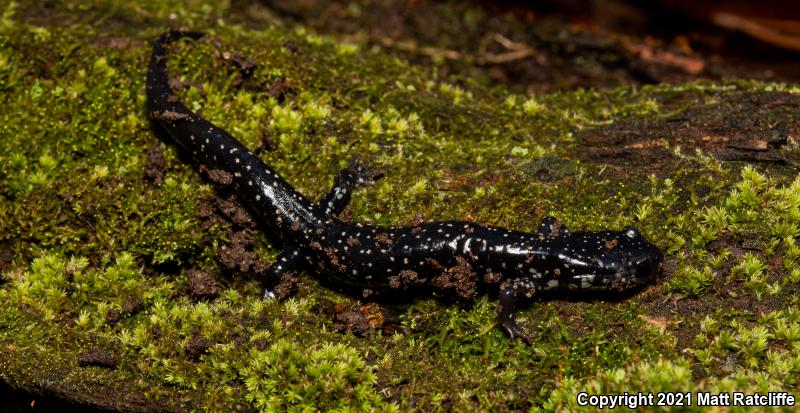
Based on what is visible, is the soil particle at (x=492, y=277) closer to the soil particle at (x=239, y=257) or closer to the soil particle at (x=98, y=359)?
the soil particle at (x=239, y=257)

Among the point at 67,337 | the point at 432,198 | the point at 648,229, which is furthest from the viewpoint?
the point at 432,198

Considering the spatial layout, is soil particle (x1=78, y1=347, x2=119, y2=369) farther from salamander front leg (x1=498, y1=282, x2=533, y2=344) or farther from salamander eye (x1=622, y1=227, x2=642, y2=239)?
salamander eye (x1=622, y1=227, x2=642, y2=239)

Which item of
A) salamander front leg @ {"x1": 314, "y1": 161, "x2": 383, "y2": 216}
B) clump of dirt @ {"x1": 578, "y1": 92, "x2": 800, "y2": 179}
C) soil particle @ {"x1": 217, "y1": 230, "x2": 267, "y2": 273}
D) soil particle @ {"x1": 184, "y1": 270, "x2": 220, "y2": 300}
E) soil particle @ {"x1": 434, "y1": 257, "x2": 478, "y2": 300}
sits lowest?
soil particle @ {"x1": 184, "y1": 270, "x2": 220, "y2": 300}

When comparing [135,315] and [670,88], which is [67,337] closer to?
[135,315]

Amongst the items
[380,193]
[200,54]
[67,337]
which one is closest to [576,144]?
[380,193]

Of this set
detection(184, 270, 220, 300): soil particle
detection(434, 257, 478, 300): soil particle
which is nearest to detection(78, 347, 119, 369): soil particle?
detection(184, 270, 220, 300): soil particle

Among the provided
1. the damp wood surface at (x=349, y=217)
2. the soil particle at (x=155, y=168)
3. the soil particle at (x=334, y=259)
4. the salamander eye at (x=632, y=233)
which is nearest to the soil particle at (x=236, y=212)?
the damp wood surface at (x=349, y=217)
